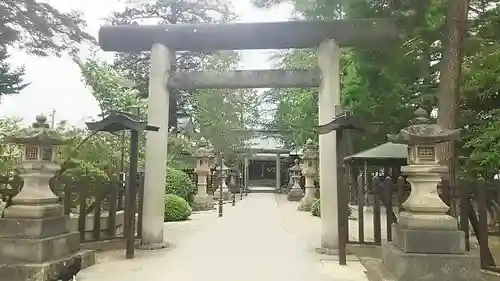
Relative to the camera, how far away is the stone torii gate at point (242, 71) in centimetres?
795

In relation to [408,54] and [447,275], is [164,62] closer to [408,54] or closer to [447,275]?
[408,54]

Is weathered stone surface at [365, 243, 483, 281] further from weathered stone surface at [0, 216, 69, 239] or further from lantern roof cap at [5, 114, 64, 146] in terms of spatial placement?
lantern roof cap at [5, 114, 64, 146]

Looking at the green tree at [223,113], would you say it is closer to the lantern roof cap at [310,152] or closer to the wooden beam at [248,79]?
the lantern roof cap at [310,152]

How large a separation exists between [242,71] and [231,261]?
12.1ft

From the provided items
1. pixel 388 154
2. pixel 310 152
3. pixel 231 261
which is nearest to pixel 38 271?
pixel 231 261

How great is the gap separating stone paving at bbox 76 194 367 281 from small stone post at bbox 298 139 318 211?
25.4 feet

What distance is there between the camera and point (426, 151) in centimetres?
533

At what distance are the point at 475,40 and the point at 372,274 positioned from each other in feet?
14.5

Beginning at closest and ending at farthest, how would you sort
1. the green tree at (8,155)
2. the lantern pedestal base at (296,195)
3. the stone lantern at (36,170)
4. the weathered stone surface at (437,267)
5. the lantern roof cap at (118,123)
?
the weathered stone surface at (437,267), the stone lantern at (36,170), the lantern roof cap at (118,123), the green tree at (8,155), the lantern pedestal base at (296,195)

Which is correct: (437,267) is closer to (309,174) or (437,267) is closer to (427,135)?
(427,135)

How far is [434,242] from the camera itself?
488 centimetres

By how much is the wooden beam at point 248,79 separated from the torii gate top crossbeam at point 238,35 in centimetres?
50

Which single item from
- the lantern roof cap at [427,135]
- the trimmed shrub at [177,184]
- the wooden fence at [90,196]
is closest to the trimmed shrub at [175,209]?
the trimmed shrub at [177,184]

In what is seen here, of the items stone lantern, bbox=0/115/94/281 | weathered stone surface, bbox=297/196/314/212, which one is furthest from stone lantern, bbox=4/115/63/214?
weathered stone surface, bbox=297/196/314/212
